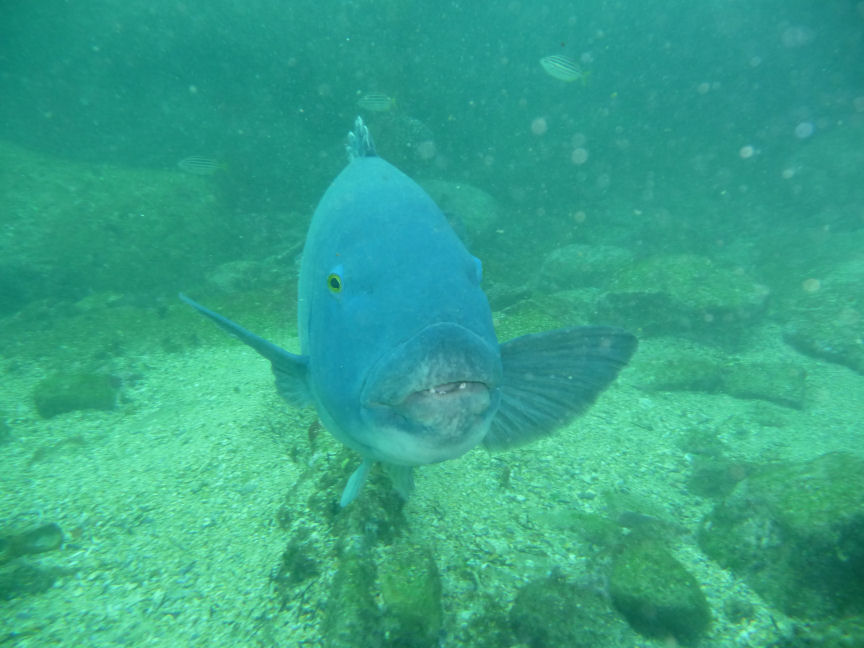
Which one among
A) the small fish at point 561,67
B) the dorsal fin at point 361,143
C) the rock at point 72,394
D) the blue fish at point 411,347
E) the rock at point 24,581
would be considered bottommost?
the rock at point 24,581

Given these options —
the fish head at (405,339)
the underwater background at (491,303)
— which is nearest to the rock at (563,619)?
the underwater background at (491,303)

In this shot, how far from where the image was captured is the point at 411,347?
136 cm

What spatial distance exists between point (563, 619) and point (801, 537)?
1.91 meters

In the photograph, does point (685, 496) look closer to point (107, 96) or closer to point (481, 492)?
point (481, 492)

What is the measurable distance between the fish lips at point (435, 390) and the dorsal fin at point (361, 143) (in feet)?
6.27

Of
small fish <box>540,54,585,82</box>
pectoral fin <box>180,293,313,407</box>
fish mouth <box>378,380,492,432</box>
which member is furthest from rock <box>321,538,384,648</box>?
small fish <box>540,54,585,82</box>

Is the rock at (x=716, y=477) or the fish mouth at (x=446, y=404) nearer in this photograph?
the fish mouth at (x=446, y=404)

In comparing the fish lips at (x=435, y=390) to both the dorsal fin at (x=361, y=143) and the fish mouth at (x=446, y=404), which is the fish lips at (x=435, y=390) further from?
the dorsal fin at (x=361, y=143)

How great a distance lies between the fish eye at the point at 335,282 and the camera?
1.71 meters

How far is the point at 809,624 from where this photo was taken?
279 centimetres

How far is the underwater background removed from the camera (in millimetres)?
2805

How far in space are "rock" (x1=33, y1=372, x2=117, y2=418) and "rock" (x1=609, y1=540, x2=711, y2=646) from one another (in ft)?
22.4

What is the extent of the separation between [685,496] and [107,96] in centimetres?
2216

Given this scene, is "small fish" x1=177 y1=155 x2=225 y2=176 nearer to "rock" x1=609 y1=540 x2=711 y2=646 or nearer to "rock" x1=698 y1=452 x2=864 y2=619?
"rock" x1=609 y1=540 x2=711 y2=646
